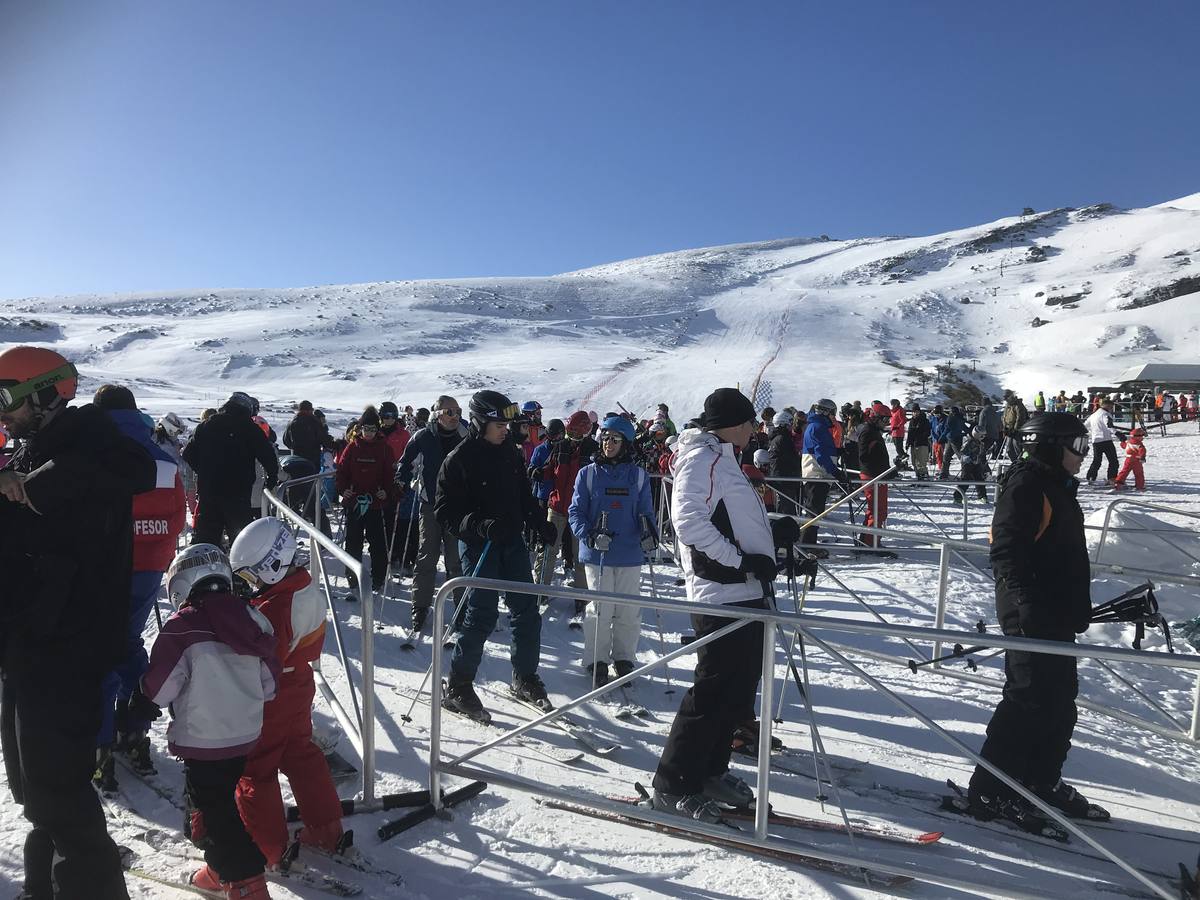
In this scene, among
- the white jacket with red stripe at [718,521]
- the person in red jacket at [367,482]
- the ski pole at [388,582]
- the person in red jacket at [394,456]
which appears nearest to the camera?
the white jacket with red stripe at [718,521]

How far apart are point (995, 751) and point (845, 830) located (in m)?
0.87

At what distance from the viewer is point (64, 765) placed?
2348 millimetres

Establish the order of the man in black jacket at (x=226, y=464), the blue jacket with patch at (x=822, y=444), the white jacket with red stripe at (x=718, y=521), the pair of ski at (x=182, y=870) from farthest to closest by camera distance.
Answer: the blue jacket with patch at (x=822, y=444)
the man in black jacket at (x=226, y=464)
the white jacket with red stripe at (x=718, y=521)
the pair of ski at (x=182, y=870)

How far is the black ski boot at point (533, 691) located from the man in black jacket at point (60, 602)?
251 cm

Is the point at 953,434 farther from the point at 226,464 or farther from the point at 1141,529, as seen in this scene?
the point at 226,464

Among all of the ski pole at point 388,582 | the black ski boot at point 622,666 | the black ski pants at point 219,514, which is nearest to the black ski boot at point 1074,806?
the black ski boot at point 622,666

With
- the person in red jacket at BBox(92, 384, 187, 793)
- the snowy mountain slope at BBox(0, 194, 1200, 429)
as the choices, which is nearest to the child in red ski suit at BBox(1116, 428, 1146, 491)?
the person in red jacket at BBox(92, 384, 187, 793)

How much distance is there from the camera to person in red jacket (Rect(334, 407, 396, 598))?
675cm

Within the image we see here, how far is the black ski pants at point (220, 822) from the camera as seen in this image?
251 centimetres

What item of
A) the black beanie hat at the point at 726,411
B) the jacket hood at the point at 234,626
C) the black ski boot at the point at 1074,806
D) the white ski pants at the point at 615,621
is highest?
the black beanie hat at the point at 726,411

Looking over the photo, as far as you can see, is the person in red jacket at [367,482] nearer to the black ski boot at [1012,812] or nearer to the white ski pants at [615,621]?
the white ski pants at [615,621]

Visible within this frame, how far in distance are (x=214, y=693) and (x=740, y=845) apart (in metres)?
2.17

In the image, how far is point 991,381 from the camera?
148 ft

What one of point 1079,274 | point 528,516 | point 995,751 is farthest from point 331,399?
point 1079,274
